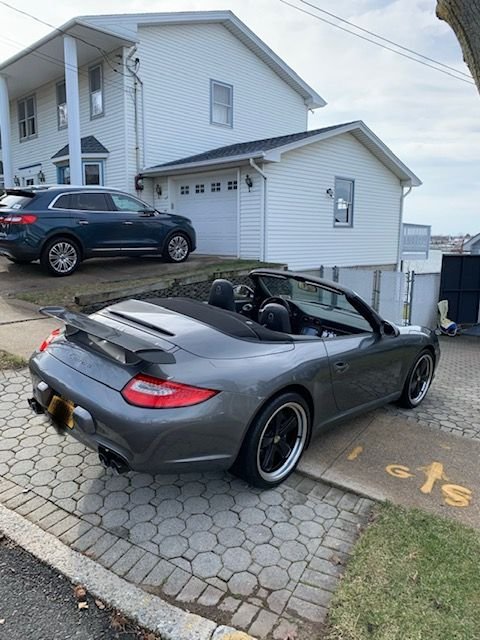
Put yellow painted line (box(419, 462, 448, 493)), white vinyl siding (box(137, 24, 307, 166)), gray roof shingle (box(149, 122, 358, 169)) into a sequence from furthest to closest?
white vinyl siding (box(137, 24, 307, 166)) < gray roof shingle (box(149, 122, 358, 169)) < yellow painted line (box(419, 462, 448, 493))

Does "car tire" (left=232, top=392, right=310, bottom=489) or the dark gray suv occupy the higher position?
the dark gray suv

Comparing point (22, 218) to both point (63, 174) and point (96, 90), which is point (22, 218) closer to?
point (96, 90)

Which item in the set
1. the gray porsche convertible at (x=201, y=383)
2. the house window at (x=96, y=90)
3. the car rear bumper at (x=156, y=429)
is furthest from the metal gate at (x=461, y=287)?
the car rear bumper at (x=156, y=429)

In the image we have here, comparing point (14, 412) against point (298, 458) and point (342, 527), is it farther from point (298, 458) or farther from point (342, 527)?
point (342, 527)

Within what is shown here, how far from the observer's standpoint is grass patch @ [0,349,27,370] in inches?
199

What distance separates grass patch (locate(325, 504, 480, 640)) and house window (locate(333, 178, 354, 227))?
→ 13.7 m

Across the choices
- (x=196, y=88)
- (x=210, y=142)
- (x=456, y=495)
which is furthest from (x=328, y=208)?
(x=456, y=495)

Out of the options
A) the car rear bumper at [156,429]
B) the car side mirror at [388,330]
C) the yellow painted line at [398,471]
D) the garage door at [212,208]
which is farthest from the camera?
the garage door at [212,208]

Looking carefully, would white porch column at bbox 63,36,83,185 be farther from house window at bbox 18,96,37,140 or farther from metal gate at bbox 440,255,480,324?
metal gate at bbox 440,255,480,324

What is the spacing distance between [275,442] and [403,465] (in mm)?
1149

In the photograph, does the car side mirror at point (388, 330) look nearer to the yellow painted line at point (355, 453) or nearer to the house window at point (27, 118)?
the yellow painted line at point (355, 453)

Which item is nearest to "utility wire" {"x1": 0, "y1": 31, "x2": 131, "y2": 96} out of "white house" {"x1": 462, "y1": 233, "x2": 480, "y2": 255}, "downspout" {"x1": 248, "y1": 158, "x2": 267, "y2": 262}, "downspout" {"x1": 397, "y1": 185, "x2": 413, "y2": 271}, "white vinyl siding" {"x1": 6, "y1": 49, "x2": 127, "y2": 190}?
"white vinyl siding" {"x1": 6, "y1": 49, "x2": 127, "y2": 190}

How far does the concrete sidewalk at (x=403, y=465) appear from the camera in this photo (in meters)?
3.12

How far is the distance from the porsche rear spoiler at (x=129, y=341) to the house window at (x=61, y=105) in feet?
55.6
